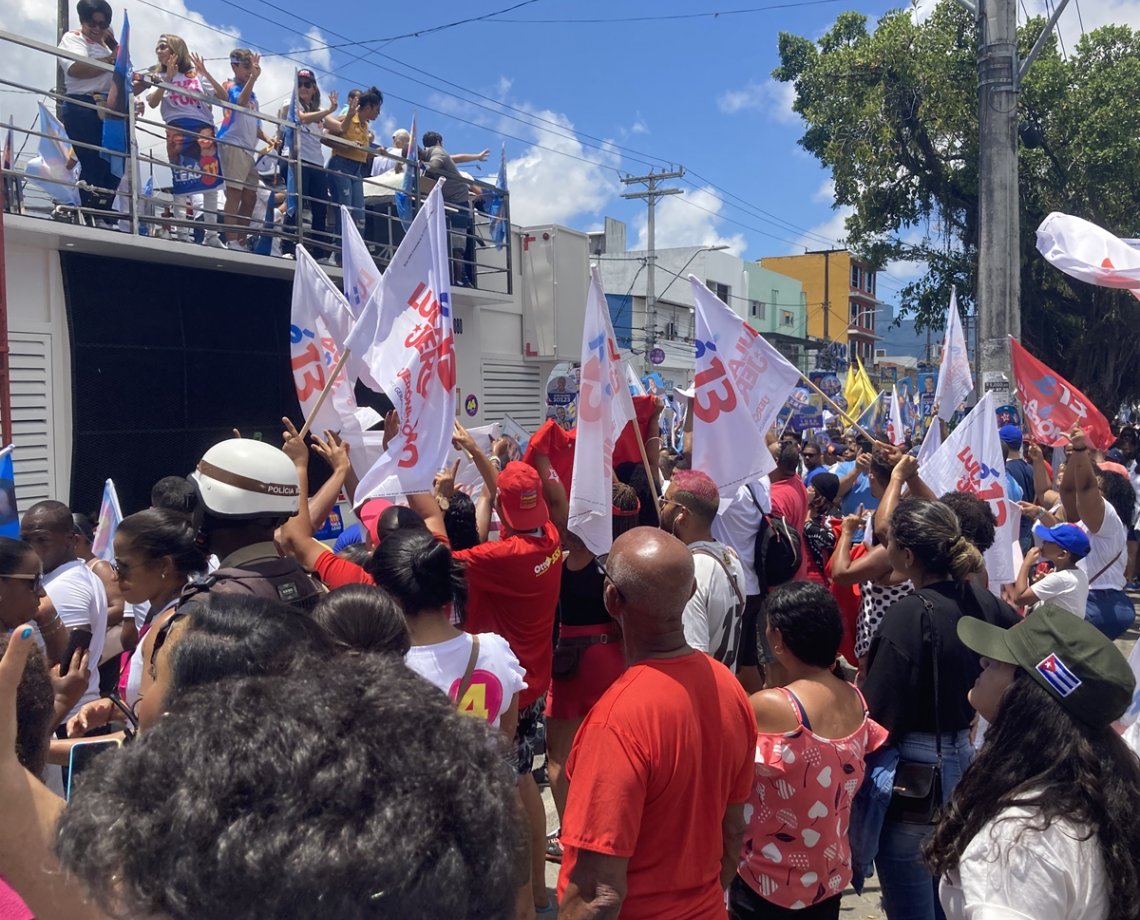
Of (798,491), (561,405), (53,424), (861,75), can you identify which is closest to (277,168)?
(53,424)

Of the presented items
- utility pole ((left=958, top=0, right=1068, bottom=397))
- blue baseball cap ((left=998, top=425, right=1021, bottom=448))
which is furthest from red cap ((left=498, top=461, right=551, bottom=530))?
utility pole ((left=958, top=0, right=1068, bottom=397))

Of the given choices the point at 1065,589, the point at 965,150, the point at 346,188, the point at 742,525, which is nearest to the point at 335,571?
the point at 742,525

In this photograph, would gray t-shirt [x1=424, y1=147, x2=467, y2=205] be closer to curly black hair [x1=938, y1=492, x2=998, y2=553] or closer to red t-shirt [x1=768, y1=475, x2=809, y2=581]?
red t-shirt [x1=768, y1=475, x2=809, y2=581]

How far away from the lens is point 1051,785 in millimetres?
1938

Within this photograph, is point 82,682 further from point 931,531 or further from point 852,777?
point 931,531

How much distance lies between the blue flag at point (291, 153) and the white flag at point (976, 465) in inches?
298

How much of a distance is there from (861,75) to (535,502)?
20921 millimetres

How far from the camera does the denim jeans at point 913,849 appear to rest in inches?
124

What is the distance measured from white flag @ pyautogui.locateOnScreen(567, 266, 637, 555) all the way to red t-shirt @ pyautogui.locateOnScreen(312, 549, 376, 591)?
124 centimetres

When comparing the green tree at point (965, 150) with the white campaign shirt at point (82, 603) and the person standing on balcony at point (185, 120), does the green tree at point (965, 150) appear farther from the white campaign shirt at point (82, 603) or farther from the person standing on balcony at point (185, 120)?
the white campaign shirt at point (82, 603)

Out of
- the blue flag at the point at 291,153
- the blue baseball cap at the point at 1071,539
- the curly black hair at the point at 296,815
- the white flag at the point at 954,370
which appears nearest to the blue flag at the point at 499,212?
the blue flag at the point at 291,153

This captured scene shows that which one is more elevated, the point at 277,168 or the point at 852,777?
the point at 277,168

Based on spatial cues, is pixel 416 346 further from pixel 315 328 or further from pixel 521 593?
pixel 521 593

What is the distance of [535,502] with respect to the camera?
13.8ft
